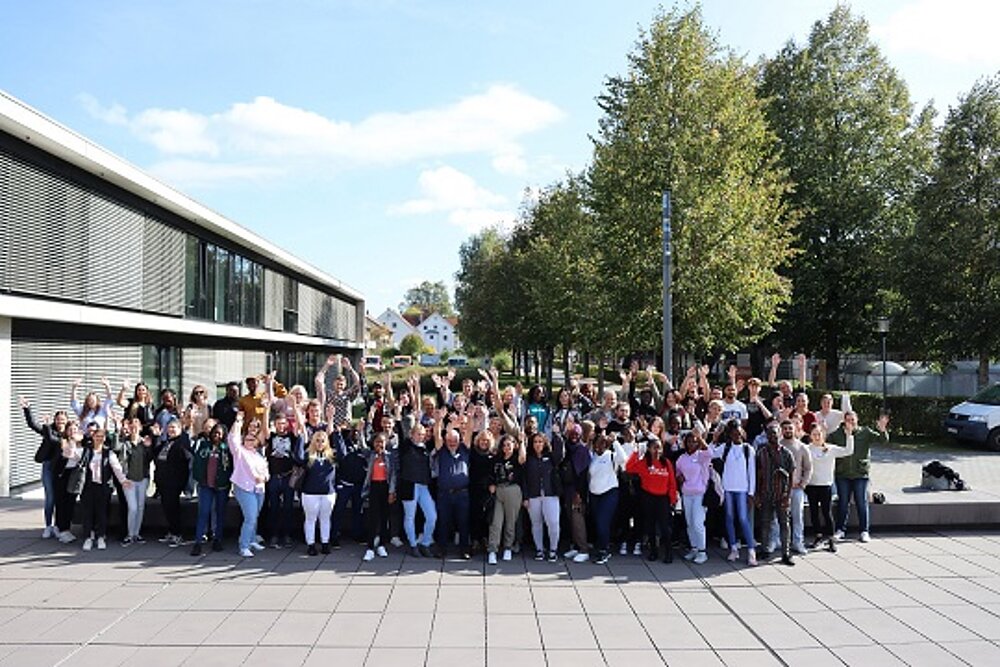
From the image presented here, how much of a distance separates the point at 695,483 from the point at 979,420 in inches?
591

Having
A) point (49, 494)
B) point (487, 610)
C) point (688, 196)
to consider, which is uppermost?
point (688, 196)

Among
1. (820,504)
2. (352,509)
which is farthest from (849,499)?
(352,509)

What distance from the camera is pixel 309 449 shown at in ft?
33.1

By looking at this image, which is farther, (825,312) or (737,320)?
(825,312)

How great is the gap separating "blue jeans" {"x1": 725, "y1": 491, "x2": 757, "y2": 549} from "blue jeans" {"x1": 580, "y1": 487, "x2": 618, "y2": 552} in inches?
54.6

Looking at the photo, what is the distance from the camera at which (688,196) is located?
22094 mm

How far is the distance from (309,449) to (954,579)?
771cm

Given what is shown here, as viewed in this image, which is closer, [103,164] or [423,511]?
[423,511]

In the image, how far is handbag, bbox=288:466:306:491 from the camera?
10086 millimetres

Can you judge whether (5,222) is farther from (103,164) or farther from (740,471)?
(740,471)

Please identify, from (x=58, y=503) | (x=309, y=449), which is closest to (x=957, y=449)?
(x=309, y=449)

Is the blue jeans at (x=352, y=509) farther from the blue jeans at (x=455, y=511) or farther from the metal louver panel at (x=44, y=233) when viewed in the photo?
the metal louver panel at (x=44, y=233)

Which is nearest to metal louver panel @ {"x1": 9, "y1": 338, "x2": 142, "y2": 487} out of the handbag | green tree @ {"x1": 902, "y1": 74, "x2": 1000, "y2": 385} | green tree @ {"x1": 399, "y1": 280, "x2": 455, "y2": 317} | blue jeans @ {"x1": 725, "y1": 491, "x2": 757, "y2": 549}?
the handbag

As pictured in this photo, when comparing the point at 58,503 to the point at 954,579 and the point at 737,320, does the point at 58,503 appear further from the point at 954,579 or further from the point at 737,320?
the point at 737,320
